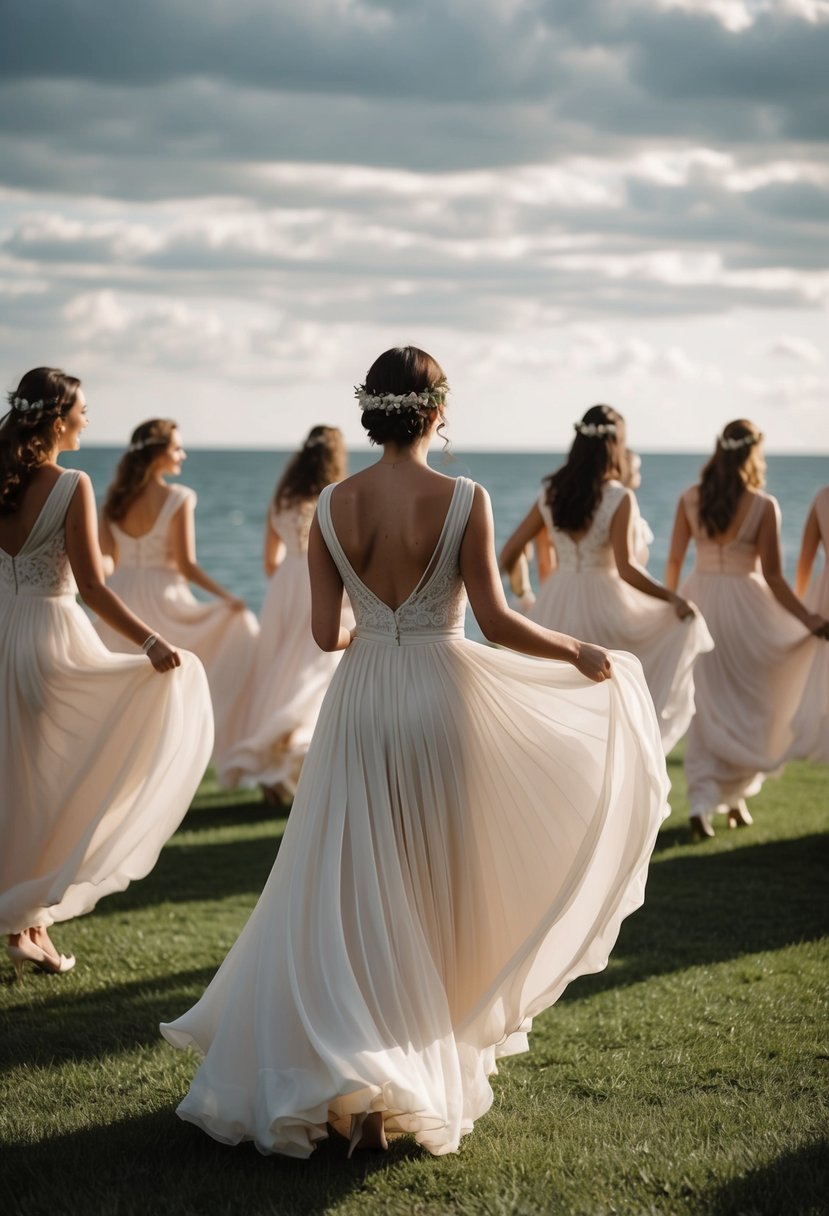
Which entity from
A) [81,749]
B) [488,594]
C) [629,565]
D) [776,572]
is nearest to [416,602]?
[488,594]

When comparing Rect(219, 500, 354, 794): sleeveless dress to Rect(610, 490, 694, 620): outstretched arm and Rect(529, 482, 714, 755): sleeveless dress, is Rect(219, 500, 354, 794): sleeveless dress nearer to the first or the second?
Rect(529, 482, 714, 755): sleeveless dress

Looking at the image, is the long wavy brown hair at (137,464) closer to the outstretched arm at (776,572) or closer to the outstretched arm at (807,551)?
the outstretched arm at (776,572)

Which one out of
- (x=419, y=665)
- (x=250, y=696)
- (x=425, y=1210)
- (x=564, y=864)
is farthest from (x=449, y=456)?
(x=250, y=696)

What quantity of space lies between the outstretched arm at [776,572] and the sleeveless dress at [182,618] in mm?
3962

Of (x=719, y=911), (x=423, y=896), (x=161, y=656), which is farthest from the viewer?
(x=719, y=911)

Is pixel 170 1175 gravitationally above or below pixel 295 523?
below

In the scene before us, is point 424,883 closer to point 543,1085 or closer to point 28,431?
point 543,1085

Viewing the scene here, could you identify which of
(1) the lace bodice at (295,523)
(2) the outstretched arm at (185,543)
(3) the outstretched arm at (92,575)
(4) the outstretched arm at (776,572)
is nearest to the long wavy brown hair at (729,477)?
(4) the outstretched arm at (776,572)

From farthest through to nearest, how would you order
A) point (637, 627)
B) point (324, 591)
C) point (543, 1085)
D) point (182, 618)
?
point (182, 618)
point (637, 627)
point (543, 1085)
point (324, 591)

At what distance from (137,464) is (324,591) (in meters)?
5.54

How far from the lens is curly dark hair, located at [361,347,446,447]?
Answer: 431 centimetres

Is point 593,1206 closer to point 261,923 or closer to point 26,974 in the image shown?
point 261,923

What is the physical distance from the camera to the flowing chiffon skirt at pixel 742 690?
9.12m

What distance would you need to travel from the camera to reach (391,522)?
4.30 meters
